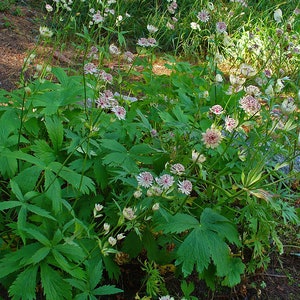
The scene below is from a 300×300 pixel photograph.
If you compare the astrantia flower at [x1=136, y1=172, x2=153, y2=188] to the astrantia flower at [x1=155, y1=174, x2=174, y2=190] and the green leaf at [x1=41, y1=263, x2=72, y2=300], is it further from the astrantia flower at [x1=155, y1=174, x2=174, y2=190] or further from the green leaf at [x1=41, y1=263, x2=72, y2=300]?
the green leaf at [x1=41, y1=263, x2=72, y2=300]

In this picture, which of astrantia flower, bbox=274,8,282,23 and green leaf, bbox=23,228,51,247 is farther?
astrantia flower, bbox=274,8,282,23

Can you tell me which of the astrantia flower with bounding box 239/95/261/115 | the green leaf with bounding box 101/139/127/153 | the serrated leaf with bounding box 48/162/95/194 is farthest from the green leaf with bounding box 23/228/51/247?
the astrantia flower with bounding box 239/95/261/115

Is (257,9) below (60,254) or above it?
below

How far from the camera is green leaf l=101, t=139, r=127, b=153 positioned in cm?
201

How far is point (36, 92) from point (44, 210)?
67 cm

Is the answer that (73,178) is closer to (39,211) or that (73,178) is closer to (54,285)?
(39,211)

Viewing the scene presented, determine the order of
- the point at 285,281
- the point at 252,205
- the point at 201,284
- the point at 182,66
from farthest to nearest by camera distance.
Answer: the point at 182,66 < the point at 285,281 < the point at 201,284 < the point at 252,205

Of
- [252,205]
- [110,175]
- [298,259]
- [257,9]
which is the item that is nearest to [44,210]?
[110,175]

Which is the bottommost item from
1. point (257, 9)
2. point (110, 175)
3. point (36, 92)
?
point (257, 9)

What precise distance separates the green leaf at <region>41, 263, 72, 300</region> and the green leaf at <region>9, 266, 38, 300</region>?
36mm

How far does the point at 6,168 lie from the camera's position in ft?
6.14

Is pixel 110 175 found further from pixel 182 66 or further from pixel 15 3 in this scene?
pixel 15 3

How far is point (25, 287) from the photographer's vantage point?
161 centimetres

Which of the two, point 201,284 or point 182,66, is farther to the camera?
point 182,66
